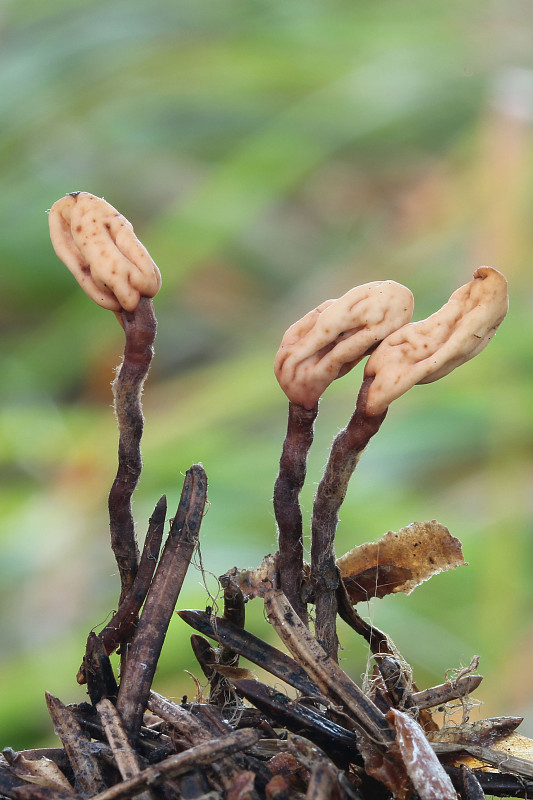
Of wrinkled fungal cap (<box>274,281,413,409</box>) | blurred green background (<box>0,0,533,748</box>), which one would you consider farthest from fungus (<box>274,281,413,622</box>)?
blurred green background (<box>0,0,533,748</box>)

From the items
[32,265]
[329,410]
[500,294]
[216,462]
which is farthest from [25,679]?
[500,294]

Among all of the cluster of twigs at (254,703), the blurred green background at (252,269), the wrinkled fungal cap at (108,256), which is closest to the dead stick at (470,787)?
the cluster of twigs at (254,703)

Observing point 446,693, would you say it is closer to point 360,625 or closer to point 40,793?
point 360,625

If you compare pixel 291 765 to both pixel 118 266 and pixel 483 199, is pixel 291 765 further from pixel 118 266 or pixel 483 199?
pixel 483 199

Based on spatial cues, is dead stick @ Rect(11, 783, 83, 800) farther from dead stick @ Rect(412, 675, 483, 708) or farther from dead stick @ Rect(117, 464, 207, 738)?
dead stick @ Rect(412, 675, 483, 708)

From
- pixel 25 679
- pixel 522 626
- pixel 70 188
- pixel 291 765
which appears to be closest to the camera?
pixel 291 765

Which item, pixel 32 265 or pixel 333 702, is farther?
pixel 32 265

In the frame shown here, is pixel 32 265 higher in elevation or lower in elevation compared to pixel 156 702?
higher
